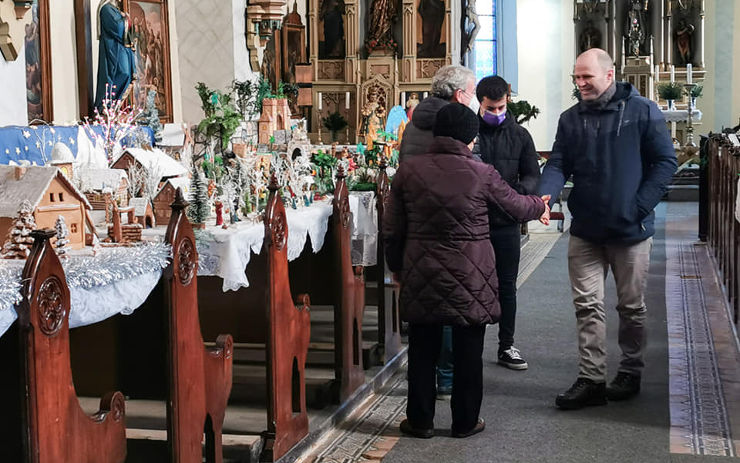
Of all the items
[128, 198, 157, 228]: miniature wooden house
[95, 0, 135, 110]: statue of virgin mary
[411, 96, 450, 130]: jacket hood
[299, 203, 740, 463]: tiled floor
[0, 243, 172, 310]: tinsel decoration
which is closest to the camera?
[0, 243, 172, 310]: tinsel decoration

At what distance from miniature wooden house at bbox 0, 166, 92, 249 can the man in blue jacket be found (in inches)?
97.8

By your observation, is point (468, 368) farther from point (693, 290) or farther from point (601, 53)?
point (693, 290)

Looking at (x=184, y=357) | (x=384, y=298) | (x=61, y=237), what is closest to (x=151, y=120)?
(x=384, y=298)

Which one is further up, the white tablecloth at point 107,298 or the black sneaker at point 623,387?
the white tablecloth at point 107,298

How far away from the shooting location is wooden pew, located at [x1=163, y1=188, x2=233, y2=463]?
3488mm

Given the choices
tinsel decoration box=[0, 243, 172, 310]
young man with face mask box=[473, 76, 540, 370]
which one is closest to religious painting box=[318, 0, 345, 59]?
young man with face mask box=[473, 76, 540, 370]

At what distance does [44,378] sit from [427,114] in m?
3.03

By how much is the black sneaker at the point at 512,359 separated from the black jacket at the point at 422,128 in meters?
1.43

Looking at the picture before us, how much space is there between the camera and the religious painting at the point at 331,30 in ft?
58.2

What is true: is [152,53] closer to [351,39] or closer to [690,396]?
[351,39]

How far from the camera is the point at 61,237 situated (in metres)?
3.30

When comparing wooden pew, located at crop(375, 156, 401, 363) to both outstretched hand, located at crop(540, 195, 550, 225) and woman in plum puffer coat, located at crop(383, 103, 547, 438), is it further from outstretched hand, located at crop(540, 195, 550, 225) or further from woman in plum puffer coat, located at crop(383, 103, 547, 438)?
woman in plum puffer coat, located at crop(383, 103, 547, 438)

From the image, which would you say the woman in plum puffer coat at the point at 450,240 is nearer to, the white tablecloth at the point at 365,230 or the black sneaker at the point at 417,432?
the black sneaker at the point at 417,432

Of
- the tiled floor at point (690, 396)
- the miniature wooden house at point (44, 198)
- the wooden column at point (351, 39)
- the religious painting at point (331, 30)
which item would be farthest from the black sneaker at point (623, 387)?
the religious painting at point (331, 30)
